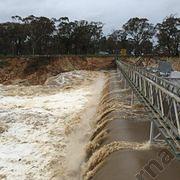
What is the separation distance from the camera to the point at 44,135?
57.9 feet

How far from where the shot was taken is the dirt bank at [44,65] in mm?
52306

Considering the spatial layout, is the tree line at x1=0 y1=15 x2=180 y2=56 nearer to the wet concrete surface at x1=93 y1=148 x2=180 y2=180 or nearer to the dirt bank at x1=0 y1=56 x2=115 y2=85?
the dirt bank at x1=0 y1=56 x2=115 y2=85

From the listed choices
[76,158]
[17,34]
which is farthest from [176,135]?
[17,34]

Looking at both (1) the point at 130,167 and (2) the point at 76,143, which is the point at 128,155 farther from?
(2) the point at 76,143

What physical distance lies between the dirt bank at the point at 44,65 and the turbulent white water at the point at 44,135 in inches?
887

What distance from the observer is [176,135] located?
830cm

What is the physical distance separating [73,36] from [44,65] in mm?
21804

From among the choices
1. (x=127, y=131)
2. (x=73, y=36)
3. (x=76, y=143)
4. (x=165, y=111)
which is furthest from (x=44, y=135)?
(x=73, y=36)

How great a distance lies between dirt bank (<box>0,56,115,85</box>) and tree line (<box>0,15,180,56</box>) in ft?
54.8

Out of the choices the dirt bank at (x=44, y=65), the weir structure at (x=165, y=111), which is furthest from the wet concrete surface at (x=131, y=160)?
the dirt bank at (x=44, y=65)

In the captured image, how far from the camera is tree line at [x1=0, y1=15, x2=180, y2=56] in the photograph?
7388 centimetres

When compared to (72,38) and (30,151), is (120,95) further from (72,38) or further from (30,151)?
(72,38)

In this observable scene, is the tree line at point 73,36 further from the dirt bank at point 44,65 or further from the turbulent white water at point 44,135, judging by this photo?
the turbulent white water at point 44,135

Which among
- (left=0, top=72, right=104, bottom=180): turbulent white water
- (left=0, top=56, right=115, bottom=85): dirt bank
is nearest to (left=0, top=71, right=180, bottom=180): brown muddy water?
(left=0, top=72, right=104, bottom=180): turbulent white water
